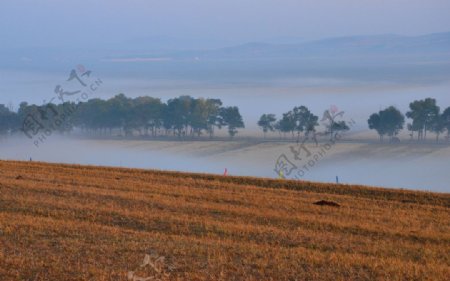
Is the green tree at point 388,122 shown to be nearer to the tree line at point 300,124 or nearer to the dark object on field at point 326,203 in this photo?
the tree line at point 300,124

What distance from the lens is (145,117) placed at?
107 metres

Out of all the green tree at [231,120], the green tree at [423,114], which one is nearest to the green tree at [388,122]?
the green tree at [423,114]

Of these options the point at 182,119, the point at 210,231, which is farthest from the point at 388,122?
the point at 210,231

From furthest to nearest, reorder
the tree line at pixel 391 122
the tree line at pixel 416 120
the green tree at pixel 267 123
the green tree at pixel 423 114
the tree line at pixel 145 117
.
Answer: the green tree at pixel 267 123 → the tree line at pixel 145 117 → the tree line at pixel 391 122 → the tree line at pixel 416 120 → the green tree at pixel 423 114

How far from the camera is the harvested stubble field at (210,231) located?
12.9m

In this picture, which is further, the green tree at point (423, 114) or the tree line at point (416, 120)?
the tree line at point (416, 120)

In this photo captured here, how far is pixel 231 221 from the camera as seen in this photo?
19109 mm

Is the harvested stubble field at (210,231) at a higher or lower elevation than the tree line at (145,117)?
lower

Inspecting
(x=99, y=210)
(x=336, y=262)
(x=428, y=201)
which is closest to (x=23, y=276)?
(x=336, y=262)

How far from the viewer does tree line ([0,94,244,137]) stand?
339 ft

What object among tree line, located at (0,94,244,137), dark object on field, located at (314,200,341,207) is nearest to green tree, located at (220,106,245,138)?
tree line, located at (0,94,244,137)

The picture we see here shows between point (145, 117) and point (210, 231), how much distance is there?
90.8 metres

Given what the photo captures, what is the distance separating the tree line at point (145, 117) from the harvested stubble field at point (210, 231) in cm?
7492

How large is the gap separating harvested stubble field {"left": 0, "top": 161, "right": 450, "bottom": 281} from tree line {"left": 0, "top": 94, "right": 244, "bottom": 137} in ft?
246
